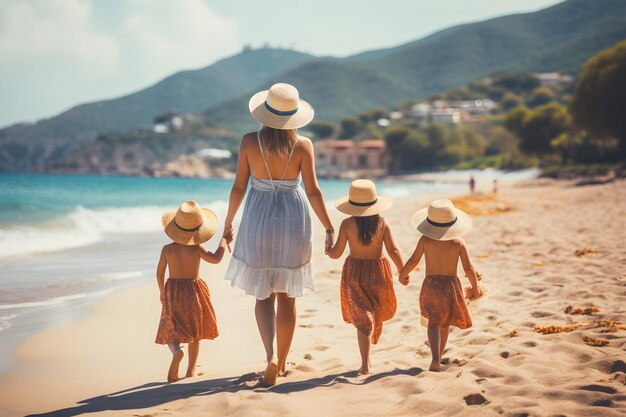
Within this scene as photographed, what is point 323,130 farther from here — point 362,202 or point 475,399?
point 475,399

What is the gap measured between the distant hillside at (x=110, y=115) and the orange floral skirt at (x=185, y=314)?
360 ft

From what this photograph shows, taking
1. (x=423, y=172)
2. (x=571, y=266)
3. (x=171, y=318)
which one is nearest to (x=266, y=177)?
(x=171, y=318)

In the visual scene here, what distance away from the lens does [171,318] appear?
3463mm

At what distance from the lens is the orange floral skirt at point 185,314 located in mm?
3455

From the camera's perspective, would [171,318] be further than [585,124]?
No

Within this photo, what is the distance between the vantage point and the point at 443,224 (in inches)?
138

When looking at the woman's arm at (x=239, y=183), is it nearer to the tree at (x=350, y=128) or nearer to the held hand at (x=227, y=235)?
the held hand at (x=227, y=235)

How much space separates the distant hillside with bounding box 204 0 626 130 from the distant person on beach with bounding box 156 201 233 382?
108458 millimetres

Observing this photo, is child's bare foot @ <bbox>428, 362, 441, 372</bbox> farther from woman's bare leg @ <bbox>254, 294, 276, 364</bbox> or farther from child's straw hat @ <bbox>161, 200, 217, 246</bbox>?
child's straw hat @ <bbox>161, 200, 217, 246</bbox>

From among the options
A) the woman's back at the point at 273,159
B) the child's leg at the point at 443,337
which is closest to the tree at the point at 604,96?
the child's leg at the point at 443,337

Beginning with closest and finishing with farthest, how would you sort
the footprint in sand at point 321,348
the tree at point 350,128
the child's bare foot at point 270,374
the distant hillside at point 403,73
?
1. the child's bare foot at point 270,374
2. the footprint in sand at point 321,348
3. the tree at point 350,128
4. the distant hillside at point 403,73

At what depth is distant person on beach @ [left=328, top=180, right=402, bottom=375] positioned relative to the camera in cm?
354

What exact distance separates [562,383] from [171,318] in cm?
226

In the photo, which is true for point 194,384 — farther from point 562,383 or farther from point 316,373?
point 562,383
